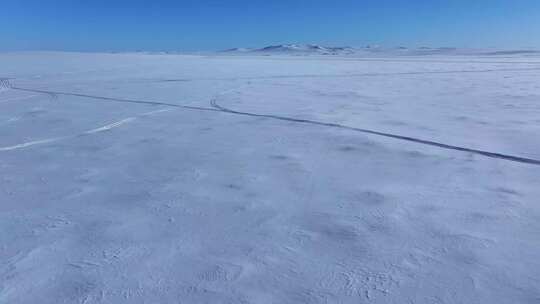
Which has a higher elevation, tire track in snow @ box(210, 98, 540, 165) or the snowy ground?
tire track in snow @ box(210, 98, 540, 165)

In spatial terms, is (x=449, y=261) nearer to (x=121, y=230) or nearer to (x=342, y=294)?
(x=342, y=294)

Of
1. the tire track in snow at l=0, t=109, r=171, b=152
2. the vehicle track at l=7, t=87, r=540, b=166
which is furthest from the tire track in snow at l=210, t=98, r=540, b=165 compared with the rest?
the tire track in snow at l=0, t=109, r=171, b=152

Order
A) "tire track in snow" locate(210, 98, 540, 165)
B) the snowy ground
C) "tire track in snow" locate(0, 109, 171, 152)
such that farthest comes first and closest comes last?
"tire track in snow" locate(0, 109, 171, 152)
"tire track in snow" locate(210, 98, 540, 165)
the snowy ground

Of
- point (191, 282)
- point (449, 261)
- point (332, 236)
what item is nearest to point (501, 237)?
point (449, 261)

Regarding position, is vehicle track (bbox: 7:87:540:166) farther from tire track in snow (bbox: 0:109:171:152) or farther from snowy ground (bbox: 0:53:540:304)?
tire track in snow (bbox: 0:109:171:152)

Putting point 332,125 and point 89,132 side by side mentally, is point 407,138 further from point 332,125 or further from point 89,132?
point 89,132

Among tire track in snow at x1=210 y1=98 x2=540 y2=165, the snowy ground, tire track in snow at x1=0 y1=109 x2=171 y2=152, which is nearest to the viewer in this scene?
the snowy ground

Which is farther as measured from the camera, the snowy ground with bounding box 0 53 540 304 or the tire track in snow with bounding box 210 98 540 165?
the tire track in snow with bounding box 210 98 540 165

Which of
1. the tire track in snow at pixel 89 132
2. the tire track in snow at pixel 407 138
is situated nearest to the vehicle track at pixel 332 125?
the tire track in snow at pixel 407 138

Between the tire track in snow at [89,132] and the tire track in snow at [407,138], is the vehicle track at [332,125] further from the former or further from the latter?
the tire track in snow at [89,132]

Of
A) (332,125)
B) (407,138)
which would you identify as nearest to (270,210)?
(407,138)
